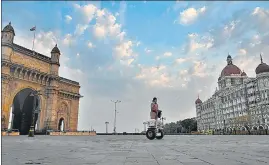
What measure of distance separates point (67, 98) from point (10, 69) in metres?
19.2

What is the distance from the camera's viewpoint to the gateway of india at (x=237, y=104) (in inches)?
3227

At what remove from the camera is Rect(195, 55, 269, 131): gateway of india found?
81956mm

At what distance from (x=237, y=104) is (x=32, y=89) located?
82.2 metres

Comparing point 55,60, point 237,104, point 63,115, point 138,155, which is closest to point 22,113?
point 63,115

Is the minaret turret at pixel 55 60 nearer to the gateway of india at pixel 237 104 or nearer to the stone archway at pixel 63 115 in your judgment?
the stone archway at pixel 63 115

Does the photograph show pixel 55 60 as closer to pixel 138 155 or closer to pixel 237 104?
pixel 138 155

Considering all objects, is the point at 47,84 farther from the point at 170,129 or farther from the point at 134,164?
the point at 170,129

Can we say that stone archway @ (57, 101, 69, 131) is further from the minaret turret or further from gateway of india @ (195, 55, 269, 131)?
gateway of india @ (195, 55, 269, 131)

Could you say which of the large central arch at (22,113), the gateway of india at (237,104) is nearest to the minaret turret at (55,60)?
the large central arch at (22,113)

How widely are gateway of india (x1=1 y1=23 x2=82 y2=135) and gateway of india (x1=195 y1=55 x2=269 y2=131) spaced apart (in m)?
58.6

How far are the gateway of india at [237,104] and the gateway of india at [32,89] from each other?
58.6 metres

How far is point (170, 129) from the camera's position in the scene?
16925cm

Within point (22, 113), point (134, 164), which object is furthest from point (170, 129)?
point (134, 164)

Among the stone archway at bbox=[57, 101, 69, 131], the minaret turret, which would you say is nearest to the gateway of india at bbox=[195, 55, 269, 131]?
the stone archway at bbox=[57, 101, 69, 131]
